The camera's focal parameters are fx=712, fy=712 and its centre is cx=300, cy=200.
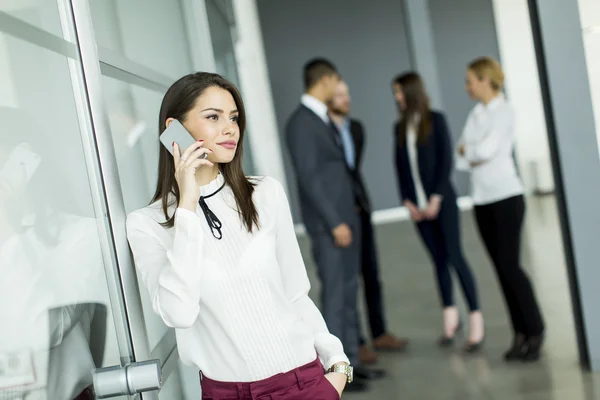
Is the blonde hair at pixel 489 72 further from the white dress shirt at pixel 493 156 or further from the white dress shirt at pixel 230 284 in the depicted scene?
the white dress shirt at pixel 230 284

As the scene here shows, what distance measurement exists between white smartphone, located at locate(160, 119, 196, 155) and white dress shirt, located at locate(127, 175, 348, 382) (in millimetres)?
162

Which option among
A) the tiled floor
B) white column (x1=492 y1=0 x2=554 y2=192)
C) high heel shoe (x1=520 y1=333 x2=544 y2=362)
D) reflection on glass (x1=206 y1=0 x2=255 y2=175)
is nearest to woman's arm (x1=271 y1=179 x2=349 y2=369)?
the tiled floor

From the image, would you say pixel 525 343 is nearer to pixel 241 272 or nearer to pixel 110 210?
pixel 241 272

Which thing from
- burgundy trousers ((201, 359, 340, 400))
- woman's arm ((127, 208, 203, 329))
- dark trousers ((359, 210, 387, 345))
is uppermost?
woman's arm ((127, 208, 203, 329))

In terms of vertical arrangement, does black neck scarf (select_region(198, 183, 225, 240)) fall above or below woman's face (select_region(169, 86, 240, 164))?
below

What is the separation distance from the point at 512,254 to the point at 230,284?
10.4 feet

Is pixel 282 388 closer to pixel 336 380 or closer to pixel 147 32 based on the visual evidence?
pixel 336 380

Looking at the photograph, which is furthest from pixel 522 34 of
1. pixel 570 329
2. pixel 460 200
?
pixel 570 329

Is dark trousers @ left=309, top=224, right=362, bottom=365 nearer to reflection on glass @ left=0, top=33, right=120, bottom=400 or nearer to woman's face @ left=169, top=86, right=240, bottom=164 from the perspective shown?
woman's face @ left=169, top=86, right=240, bottom=164

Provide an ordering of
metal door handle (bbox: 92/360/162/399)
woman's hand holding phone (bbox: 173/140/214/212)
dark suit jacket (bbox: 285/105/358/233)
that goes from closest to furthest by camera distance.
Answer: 1. metal door handle (bbox: 92/360/162/399)
2. woman's hand holding phone (bbox: 173/140/214/212)
3. dark suit jacket (bbox: 285/105/358/233)

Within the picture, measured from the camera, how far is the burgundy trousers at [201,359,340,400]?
1695 millimetres

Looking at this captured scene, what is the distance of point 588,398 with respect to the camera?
3.73 meters

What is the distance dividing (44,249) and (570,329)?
4.43 meters

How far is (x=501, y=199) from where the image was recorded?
14.6 feet
